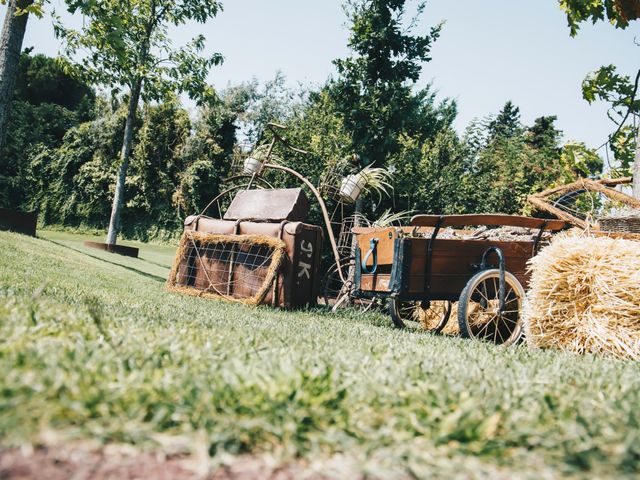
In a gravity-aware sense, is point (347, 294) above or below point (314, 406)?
below

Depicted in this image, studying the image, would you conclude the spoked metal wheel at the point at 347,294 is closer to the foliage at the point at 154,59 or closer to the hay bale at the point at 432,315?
the hay bale at the point at 432,315

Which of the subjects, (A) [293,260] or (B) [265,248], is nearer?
(A) [293,260]

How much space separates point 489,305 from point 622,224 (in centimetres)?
127

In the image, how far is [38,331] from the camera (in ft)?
6.57

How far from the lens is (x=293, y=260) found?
5.79 m

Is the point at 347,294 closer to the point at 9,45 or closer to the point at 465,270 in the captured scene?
the point at 465,270

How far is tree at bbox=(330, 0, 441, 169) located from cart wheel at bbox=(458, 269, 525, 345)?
18.9ft

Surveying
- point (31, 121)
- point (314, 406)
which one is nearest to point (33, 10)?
point (314, 406)

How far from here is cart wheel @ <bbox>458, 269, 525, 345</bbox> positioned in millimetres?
3955

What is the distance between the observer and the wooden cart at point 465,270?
4.04 m

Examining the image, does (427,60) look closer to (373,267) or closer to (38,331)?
(373,267)

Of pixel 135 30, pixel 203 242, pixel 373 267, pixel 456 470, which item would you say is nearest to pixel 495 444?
pixel 456 470

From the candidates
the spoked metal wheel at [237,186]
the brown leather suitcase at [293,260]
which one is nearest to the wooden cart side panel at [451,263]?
the brown leather suitcase at [293,260]

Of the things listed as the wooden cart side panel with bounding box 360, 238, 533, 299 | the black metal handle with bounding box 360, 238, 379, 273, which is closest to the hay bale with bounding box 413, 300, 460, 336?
the black metal handle with bounding box 360, 238, 379, 273
